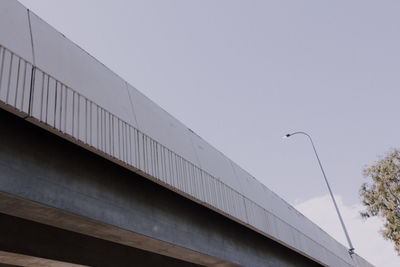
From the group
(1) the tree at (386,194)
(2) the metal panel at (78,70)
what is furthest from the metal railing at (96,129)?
(1) the tree at (386,194)

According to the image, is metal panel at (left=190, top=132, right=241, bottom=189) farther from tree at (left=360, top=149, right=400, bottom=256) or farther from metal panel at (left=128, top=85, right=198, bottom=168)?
tree at (left=360, top=149, right=400, bottom=256)

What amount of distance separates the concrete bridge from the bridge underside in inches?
0.9

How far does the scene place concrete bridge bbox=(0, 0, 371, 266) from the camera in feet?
21.3

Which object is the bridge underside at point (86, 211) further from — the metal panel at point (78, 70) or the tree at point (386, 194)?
the tree at point (386, 194)

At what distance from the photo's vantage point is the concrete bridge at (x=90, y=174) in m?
6.49

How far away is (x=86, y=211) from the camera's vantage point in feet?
23.6

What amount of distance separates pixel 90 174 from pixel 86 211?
0.84 m

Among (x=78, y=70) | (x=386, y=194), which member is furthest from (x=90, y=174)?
(x=386, y=194)

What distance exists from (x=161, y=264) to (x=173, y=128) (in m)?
4.17

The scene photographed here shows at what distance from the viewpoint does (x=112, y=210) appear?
7.89 m

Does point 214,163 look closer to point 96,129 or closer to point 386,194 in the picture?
point 96,129

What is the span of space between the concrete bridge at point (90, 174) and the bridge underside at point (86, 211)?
0.02 metres

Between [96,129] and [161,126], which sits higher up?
[161,126]

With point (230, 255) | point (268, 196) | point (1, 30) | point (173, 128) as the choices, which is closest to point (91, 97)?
point (1, 30)
